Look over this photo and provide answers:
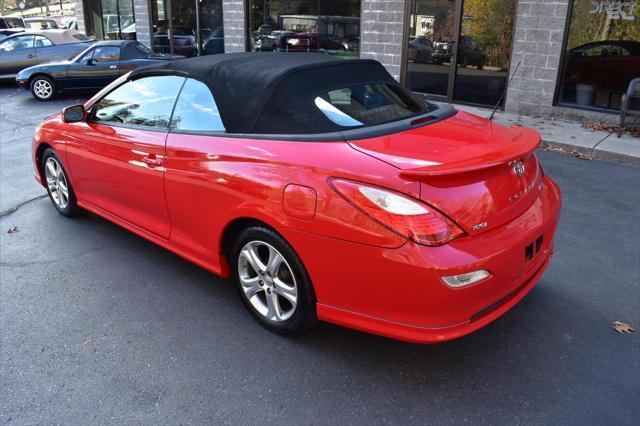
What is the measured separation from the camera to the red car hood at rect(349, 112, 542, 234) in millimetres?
2512

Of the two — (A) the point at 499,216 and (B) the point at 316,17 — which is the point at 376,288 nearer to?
(A) the point at 499,216

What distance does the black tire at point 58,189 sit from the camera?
16.3ft

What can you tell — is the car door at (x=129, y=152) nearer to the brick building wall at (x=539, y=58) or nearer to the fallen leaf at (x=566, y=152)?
the fallen leaf at (x=566, y=152)

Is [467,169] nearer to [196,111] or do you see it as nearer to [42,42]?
[196,111]

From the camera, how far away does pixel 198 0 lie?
16.5 meters

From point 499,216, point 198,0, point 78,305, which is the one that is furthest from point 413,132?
point 198,0

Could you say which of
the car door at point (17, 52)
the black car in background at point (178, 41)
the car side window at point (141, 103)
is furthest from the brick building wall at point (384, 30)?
the car door at point (17, 52)

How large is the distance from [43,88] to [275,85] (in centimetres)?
1264

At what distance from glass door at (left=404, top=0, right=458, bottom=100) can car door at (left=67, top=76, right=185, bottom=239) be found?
8.48m

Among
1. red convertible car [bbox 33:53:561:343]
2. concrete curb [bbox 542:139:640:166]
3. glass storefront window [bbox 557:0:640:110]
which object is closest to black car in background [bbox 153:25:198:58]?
glass storefront window [bbox 557:0:640:110]

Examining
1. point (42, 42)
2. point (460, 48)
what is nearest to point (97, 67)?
point (42, 42)

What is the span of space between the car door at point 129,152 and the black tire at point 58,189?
1.05 ft

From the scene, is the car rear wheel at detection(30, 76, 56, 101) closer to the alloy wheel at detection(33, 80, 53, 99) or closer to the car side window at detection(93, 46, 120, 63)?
the alloy wheel at detection(33, 80, 53, 99)

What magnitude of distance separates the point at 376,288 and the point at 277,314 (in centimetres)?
84
